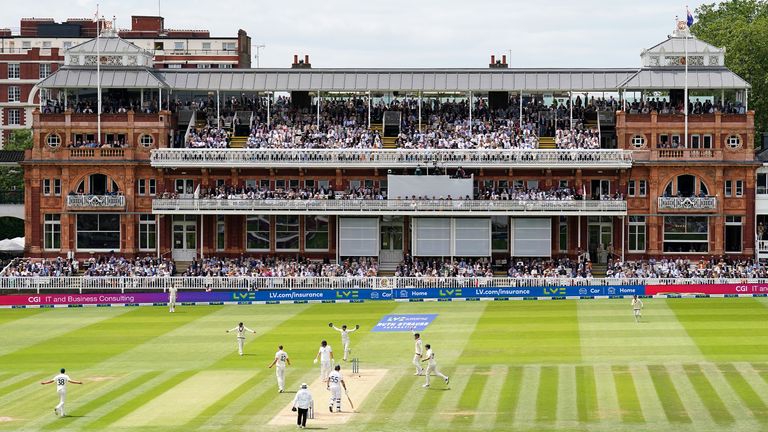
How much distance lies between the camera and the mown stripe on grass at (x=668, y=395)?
1711 inches

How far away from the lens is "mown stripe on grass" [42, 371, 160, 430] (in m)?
44.2

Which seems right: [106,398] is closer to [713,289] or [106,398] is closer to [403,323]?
[403,323]

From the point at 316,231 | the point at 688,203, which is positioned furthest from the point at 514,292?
the point at 316,231

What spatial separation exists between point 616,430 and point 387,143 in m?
50.9

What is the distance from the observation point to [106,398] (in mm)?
48719

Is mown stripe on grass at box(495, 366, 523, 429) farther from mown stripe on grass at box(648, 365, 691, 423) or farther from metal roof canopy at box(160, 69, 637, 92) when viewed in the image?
metal roof canopy at box(160, 69, 637, 92)

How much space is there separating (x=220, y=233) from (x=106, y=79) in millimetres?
12046

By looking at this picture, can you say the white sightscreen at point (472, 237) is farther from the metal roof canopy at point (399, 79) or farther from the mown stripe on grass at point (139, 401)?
the mown stripe on grass at point (139, 401)

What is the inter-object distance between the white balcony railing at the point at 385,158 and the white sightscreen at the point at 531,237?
329cm

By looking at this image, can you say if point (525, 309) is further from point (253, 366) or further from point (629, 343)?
point (253, 366)

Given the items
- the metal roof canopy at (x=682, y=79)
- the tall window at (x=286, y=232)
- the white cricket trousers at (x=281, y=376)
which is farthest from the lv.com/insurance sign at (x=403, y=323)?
the metal roof canopy at (x=682, y=79)

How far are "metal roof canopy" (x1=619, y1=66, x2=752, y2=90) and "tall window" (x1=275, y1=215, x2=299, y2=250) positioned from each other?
21.1m

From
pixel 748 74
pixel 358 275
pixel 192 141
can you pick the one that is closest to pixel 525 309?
pixel 358 275

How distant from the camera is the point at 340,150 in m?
88.8
